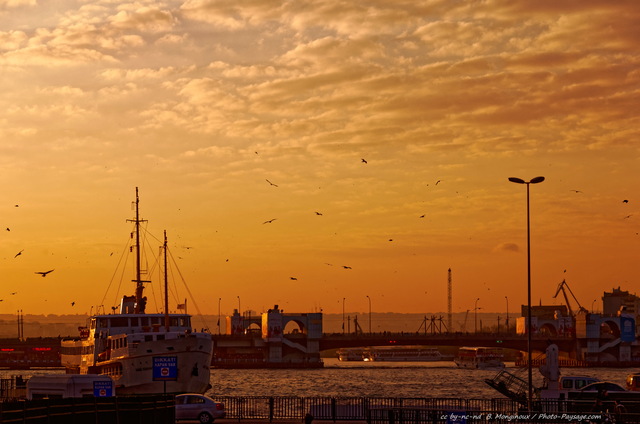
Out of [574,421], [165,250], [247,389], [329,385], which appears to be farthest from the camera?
[329,385]

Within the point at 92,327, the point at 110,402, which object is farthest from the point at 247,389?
the point at 110,402

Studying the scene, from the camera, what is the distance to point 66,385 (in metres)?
59.6

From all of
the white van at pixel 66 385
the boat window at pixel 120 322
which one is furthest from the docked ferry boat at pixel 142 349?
the white van at pixel 66 385

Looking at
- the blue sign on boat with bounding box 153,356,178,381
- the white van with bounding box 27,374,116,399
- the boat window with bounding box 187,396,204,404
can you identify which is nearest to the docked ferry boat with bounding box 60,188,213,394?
the boat window with bounding box 187,396,204,404

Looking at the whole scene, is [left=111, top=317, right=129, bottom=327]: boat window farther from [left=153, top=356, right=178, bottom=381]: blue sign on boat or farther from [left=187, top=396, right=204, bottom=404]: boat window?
[left=153, top=356, right=178, bottom=381]: blue sign on boat

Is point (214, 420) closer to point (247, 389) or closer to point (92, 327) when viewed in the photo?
point (92, 327)

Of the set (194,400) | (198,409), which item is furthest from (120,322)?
(198,409)

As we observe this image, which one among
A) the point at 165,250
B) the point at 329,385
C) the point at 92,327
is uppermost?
the point at 165,250

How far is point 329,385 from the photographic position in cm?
16338

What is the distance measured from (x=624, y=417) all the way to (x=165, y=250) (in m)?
74.6

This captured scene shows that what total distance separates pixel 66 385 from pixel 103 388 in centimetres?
622

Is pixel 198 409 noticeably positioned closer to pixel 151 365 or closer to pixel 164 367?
pixel 164 367

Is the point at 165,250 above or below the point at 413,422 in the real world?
above

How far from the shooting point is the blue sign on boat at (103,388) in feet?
176
